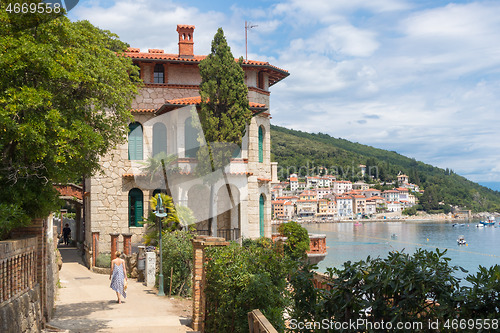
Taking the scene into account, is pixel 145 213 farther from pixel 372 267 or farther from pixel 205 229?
pixel 372 267

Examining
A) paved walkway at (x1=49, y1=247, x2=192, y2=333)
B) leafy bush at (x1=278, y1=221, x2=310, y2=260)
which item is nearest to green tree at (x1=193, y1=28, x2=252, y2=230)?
leafy bush at (x1=278, y1=221, x2=310, y2=260)

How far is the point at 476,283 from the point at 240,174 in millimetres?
20632

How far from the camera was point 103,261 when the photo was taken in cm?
2305

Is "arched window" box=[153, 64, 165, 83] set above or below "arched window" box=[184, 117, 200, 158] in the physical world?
above

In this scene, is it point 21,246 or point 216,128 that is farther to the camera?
point 216,128

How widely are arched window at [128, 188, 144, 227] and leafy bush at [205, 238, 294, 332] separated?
16706mm

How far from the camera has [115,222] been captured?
2581cm

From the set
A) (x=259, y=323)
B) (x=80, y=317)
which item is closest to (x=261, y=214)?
(x=80, y=317)

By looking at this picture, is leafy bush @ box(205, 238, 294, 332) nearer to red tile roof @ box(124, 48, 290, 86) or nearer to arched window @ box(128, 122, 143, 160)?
arched window @ box(128, 122, 143, 160)

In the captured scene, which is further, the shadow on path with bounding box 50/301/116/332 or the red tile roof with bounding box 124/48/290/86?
the red tile roof with bounding box 124/48/290/86

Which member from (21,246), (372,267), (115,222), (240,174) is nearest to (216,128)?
(240,174)

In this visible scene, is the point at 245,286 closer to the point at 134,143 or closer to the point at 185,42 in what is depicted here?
the point at 134,143

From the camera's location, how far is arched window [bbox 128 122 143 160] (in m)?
26.1

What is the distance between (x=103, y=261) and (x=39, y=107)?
14.5m
